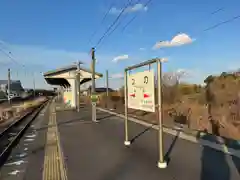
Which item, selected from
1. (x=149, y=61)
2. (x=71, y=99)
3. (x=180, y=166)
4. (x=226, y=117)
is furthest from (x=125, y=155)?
(x=71, y=99)

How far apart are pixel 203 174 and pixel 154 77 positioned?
8.62 ft

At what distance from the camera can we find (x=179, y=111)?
22672 millimetres

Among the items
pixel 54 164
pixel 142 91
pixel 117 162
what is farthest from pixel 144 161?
pixel 54 164

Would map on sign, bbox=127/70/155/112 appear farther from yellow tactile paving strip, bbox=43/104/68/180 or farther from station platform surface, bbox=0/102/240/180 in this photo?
yellow tactile paving strip, bbox=43/104/68/180

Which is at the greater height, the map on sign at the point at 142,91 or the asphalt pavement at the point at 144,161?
the map on sign at the point at 142,91

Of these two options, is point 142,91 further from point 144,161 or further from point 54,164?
point 54,164

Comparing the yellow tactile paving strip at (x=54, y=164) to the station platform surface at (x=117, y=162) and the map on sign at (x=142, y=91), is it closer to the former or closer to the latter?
the station platform surface at (x=117, y=162)

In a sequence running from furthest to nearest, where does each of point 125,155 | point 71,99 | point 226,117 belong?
point 71,99, point 226,117, point 125,155

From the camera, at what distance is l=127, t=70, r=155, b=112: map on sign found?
7.98m

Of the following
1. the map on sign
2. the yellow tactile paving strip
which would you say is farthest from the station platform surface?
the map on sign

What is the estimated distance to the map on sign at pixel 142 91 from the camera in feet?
26.2

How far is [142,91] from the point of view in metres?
8.62

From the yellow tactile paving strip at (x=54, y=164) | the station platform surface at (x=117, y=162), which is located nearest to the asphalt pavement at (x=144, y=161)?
the station platform surface at (x=117, y=162)

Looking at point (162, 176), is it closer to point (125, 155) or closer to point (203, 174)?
point (203, 174)
